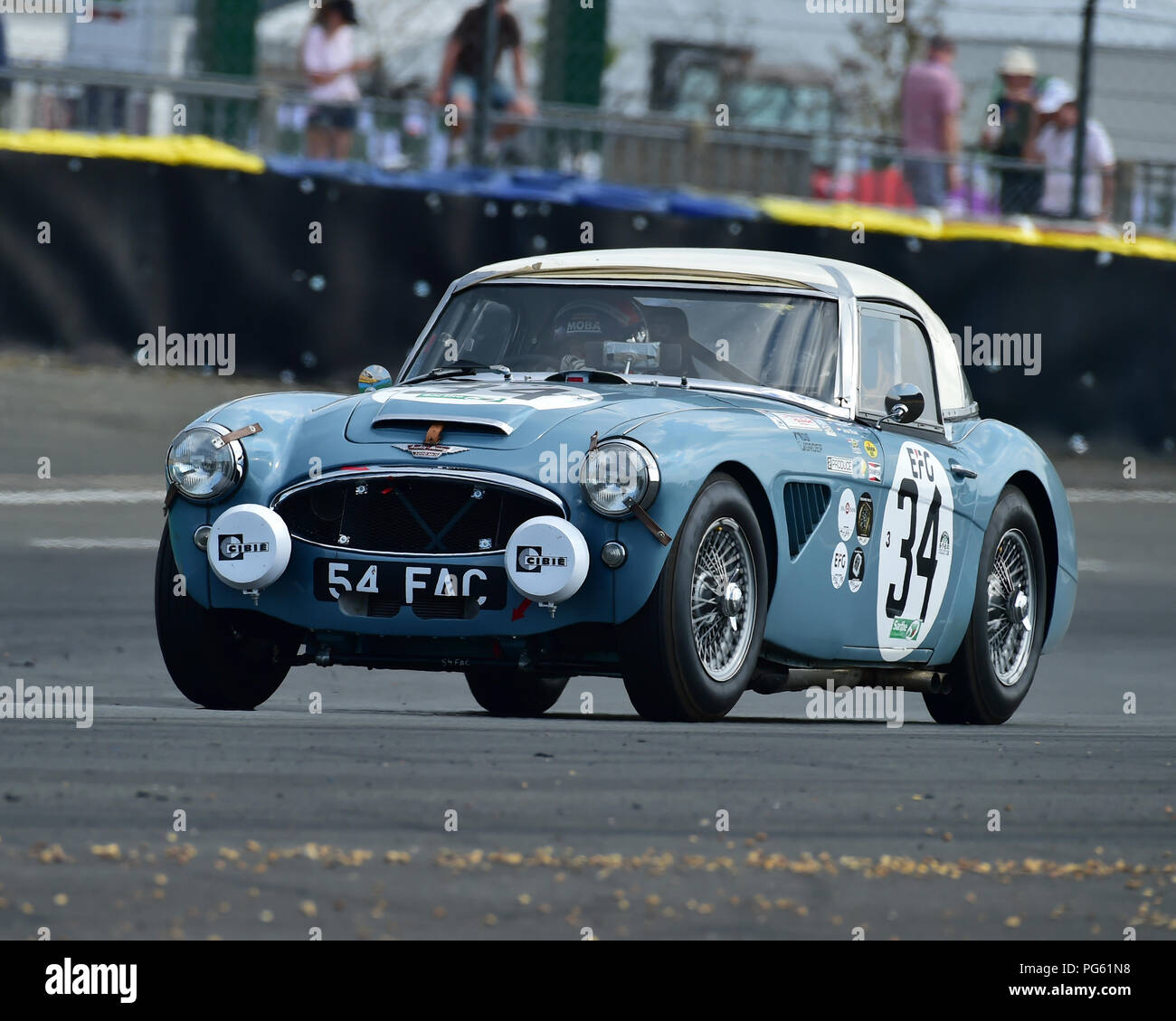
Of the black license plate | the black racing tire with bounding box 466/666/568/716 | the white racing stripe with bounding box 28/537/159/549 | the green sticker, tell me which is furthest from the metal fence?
the black license plate

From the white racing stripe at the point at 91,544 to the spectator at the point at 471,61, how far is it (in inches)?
164

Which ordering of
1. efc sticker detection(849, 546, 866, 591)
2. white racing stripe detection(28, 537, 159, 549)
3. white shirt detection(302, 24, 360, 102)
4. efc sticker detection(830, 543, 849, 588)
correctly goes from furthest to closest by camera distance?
white shirt detection(302, 24, 360, 102) < white racing stripe detection(28, 537, 159, 549) < efc sticker detection(849, 546, 866, 591) < efc sticker detection(830, 543, 849, 588)

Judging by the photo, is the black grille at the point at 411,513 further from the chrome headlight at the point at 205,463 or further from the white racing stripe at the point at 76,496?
the white racing stripe at the point at 76,496

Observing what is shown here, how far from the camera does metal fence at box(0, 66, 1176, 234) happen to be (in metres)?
15.4

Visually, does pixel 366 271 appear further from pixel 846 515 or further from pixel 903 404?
pixel 846 515

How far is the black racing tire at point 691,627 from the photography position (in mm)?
6473

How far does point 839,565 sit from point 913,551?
21.5 inches

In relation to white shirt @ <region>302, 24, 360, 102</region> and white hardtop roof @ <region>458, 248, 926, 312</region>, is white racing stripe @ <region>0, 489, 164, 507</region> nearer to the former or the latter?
white shirt @ <region>302, 24, 360, 102</region>

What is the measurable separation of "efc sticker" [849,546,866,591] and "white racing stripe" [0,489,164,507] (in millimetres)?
6824

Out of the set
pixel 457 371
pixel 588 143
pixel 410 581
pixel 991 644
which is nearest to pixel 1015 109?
pixel 588 143

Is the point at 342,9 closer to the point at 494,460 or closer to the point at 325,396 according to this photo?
the point at 325,396

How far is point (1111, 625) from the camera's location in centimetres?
1177

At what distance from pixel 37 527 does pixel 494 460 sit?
6.48 meters

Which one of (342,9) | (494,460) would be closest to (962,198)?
(342,9)
